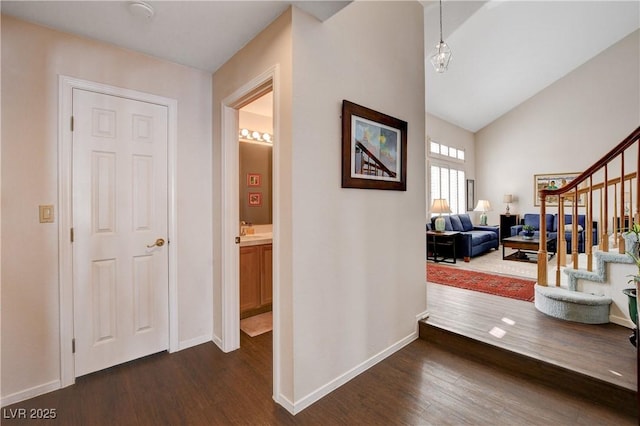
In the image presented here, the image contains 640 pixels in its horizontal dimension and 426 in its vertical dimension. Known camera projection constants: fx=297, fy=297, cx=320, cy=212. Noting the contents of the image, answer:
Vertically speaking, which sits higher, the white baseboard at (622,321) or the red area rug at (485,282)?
the white baseboard at (622,321)

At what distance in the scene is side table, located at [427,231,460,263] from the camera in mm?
5425

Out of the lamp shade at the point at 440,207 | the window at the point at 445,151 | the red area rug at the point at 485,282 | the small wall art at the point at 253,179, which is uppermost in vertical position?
the window at the point at 445,151

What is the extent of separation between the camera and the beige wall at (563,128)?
260 inches

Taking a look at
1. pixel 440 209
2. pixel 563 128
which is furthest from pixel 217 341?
pixel 563 128

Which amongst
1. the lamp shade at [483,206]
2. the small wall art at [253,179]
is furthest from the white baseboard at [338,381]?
the lamp shade at [483,206]

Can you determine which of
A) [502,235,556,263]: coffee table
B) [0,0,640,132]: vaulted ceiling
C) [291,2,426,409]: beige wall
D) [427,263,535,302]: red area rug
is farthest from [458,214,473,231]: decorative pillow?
[291,2,426,409]: beige wall

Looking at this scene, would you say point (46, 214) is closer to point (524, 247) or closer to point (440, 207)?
point (440, 207)

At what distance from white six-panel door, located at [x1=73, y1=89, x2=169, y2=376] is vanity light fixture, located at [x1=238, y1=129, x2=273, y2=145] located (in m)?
1.12

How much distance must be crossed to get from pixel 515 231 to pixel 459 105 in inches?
132

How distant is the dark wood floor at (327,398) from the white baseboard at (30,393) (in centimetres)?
4

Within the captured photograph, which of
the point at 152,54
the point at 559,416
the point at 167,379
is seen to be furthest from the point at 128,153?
the point at 559,416

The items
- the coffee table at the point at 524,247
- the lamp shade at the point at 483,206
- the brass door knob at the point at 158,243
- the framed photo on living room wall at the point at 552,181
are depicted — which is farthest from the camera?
the lamp shade at the point at 483,206

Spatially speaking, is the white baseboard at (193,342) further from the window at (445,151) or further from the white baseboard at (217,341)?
the window at (445,151)

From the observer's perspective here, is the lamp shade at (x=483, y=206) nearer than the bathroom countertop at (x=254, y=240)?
No
